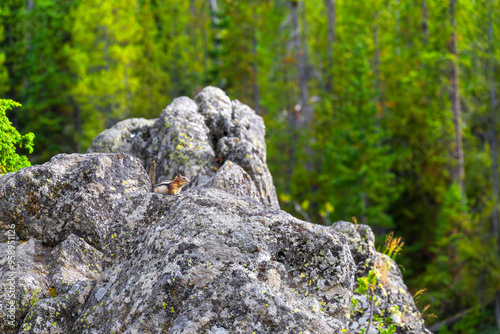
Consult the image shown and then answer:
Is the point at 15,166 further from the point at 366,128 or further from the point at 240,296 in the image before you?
the point at 366,128

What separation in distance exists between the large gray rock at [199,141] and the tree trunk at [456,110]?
1407 centimetres

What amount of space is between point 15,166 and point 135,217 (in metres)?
2.89

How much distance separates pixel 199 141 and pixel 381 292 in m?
4.13

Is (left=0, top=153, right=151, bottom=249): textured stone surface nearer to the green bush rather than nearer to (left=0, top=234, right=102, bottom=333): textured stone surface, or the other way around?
(left=0, top=234, right=102, bottom=333): textured stone surface

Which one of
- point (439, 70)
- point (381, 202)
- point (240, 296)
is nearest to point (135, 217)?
point (240, 296)

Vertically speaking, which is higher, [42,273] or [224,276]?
[224,276]

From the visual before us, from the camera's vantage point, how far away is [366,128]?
2373cm

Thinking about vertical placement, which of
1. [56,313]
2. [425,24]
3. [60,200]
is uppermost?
[425,24]

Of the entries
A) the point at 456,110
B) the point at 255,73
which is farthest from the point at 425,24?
the point at 255,73

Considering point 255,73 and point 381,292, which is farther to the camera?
point 255,73

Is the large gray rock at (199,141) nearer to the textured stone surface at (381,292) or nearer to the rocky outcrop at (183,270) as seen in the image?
the textured stone surface at (381,292)

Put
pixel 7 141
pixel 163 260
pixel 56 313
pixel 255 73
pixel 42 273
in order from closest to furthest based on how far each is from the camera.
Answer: pixel 163 260 < pixel 56 313 < pixel 42 273 < pixel 7 141 < pixel 255 73

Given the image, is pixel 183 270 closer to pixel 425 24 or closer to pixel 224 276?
pixel 224 276

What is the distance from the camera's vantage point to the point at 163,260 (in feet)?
15.1
